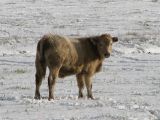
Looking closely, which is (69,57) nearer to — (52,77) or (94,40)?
(52,77)

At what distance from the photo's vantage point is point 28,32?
127 ft

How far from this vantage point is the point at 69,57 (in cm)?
1410

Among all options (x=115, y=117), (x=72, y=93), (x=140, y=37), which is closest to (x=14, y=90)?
(x=72, y=93)

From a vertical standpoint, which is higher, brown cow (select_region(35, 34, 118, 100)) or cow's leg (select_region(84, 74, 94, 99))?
brown cow (select_region(35, 34, 118, 100))

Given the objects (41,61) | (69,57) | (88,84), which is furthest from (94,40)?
(41,61)

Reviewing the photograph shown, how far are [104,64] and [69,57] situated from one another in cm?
1119

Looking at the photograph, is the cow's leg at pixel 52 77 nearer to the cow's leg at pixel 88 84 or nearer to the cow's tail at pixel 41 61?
the cow's tail at pixel 41 61

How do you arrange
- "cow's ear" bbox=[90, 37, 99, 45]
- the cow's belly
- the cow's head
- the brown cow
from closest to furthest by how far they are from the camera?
the brown cow
the cow's belly
the cow's head
"cow's ear" bbox=[90, 37, 99, 45]

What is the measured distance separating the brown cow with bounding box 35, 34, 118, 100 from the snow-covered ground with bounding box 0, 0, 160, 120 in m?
0.60

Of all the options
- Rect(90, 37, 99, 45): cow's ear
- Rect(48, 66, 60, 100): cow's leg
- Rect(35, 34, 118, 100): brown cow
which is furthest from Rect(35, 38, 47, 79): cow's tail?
Rect(90, 37, 99, 45): cow's ear

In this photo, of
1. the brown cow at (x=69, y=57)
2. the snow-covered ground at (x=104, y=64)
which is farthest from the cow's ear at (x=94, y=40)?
the snow-covered ground at (x=104, y=64)

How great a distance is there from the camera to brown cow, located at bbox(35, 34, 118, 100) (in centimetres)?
1364

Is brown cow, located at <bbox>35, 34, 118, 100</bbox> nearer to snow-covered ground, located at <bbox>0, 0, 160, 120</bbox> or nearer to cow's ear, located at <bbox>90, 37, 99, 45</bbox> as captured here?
cow's ear, located at <bbox>90, 37, 99, 45</bbox>

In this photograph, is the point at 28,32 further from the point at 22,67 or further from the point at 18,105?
the point at 18,105
